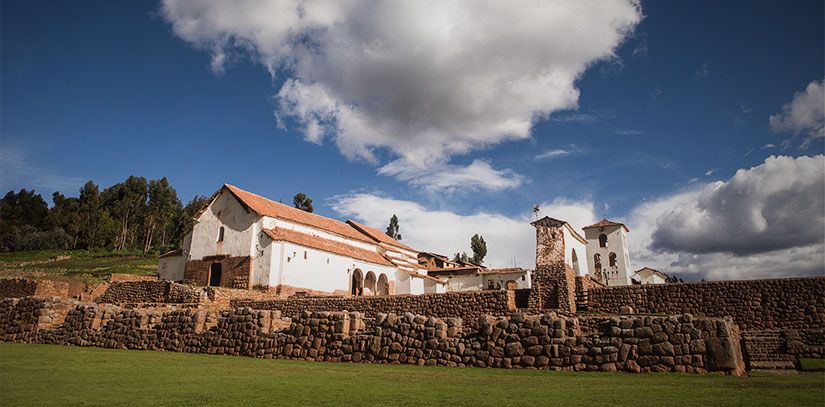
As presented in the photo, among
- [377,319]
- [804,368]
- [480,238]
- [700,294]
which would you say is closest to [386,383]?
[377,319]

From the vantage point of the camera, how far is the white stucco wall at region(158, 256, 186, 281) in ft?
112

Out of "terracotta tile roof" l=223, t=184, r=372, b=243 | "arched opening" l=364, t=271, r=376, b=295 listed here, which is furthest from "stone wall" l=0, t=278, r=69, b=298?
"arched opening" l=364, t=271, r=376, b=295

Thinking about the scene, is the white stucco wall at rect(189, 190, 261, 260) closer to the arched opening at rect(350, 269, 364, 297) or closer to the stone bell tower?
the arched opening at rect(350, 269, 364, 297)

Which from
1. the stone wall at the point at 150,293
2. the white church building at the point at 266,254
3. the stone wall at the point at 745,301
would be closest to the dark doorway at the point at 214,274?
the white church building at the point at 266,254

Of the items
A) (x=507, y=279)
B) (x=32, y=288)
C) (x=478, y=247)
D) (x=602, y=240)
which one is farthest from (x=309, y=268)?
(x=478, y=247)

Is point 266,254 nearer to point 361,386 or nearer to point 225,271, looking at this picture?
point 225,271

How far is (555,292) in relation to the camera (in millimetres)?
17156

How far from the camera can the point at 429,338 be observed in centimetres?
1023

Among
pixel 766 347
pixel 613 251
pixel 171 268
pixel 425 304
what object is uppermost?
pixel 613 251

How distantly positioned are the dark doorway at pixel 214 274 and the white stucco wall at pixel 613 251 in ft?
105

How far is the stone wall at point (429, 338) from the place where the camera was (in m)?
8.56

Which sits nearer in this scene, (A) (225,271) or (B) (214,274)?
(A) (225,271)

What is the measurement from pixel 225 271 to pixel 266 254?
3.58 metres

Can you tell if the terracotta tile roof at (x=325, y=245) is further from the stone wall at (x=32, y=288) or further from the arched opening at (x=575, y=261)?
the arched opening at (x=575, y=261)
